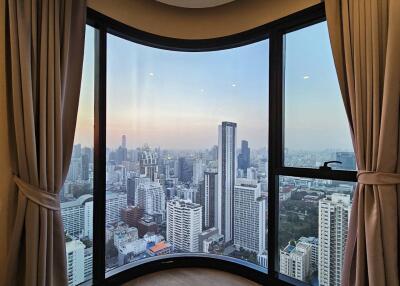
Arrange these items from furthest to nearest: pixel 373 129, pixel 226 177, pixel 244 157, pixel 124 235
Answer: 1. pixel 226 177
2. pixel 244 157
3. pixel 124 235
4. pixel 373 129

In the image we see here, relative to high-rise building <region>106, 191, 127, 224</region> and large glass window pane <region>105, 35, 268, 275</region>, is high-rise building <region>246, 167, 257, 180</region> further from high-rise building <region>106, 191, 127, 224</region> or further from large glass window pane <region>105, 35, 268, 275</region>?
high-rise building <region>106, 191, 127, 224</region>

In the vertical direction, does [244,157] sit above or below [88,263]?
above

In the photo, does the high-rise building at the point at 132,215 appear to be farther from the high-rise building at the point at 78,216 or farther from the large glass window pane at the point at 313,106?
the large glass window pane at the point at 313,106

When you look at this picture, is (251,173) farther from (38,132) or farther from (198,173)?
(38,132)

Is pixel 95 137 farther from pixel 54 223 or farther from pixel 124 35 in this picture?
pixel 124 35

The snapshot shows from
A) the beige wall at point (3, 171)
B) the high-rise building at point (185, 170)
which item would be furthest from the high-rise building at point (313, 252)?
the beige wall at point (3, 171)

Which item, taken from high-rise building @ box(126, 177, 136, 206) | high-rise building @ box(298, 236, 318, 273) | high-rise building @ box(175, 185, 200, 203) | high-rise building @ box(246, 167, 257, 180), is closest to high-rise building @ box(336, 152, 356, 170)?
high-rise building @ box(298, 236, 318, 273)

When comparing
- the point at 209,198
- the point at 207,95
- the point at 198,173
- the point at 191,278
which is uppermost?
the point at 207,95

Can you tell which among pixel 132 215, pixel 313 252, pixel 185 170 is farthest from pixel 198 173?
pixel 313 252
